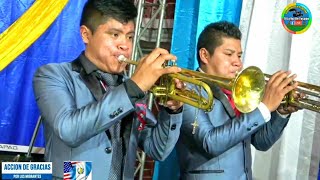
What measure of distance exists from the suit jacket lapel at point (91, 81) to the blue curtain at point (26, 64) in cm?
148

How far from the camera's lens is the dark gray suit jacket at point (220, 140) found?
95.2 inches

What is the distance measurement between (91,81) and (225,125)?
0.78 m

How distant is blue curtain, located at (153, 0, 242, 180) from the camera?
3.54 metres

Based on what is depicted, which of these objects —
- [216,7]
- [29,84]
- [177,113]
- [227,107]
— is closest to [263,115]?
[227,107]

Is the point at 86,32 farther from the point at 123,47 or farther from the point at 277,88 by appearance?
the point at 277,88

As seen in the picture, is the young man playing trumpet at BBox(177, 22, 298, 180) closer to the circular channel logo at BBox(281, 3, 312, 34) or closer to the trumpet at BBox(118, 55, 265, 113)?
the trumpet at BBox(118, 55, 265, 113)

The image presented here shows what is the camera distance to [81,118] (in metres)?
1.78

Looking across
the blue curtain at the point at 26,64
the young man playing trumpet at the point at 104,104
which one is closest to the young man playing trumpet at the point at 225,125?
the young man playing trumpet at the point at 104,104

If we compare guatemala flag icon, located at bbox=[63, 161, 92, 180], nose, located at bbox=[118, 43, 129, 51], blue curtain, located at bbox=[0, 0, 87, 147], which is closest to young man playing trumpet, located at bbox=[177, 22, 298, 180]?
nose, located at bbox=[118, 43, 129, 51]

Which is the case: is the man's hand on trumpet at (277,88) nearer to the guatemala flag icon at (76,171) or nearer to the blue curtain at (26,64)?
the guatemala flag icon at (76,171)

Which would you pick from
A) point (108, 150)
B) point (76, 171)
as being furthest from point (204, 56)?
point (76, 171)

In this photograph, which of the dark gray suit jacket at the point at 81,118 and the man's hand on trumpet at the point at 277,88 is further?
the man's hand on trumpet at the point at 277,88

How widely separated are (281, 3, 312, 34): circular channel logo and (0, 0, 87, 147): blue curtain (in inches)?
57.5

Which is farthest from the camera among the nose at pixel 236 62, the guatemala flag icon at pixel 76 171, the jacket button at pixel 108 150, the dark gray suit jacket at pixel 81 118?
the nose at pixel 236 62
